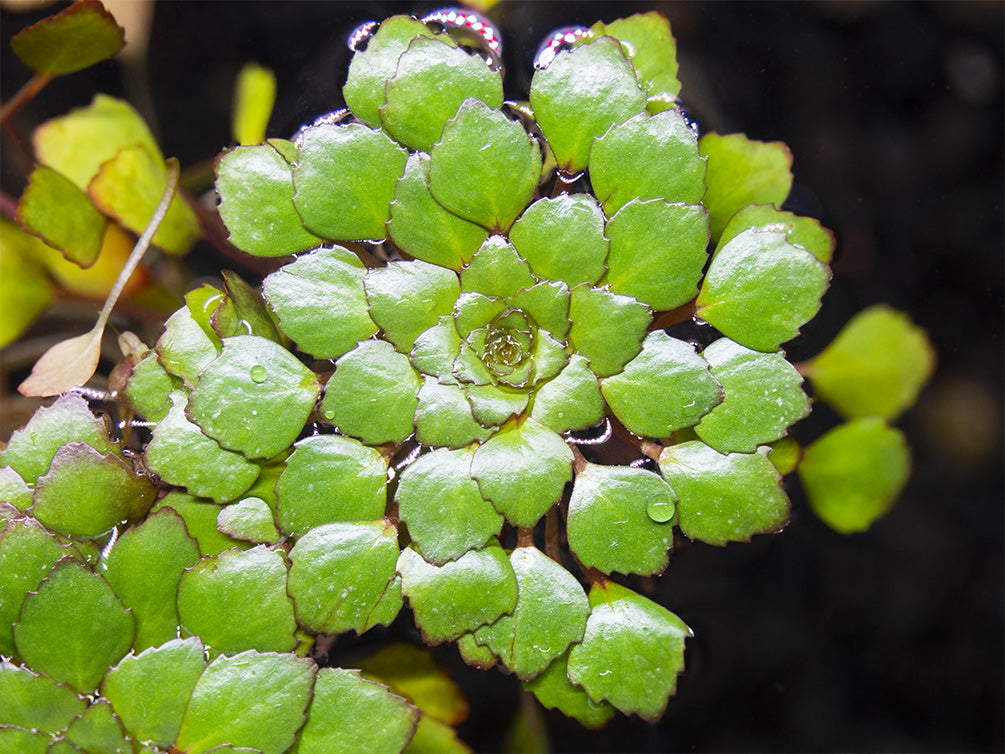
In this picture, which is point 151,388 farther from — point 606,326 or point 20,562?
point 606,326

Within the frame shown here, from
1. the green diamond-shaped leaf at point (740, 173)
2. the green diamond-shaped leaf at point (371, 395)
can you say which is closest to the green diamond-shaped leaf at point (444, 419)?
the green diamond-shaped leaf at point (371, 395)

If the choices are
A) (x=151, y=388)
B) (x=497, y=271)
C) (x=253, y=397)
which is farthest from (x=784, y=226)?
(x=151, y=388)

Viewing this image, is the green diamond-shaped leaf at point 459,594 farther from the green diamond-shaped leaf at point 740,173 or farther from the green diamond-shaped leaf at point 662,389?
the green diamond-shaped leaf at point 740,173

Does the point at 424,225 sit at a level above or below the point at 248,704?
above

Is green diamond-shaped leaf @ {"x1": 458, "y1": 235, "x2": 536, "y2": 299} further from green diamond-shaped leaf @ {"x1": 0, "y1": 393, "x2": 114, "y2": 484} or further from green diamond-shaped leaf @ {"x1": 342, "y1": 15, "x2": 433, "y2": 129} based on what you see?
green diamond-shaped leaf @ {"x1": 0, "y1": 393, "x2": 114, "y2": 484}

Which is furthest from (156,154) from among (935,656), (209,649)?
(935,656)
